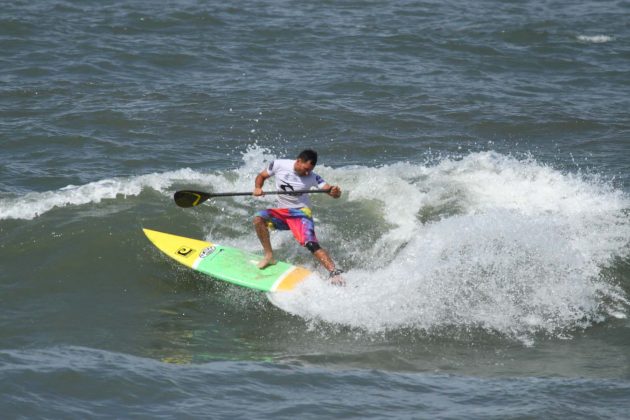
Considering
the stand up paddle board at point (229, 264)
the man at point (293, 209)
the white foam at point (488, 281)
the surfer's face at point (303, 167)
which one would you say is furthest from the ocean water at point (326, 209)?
the surfer's face at point (303, 167)

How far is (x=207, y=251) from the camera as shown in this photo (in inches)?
401

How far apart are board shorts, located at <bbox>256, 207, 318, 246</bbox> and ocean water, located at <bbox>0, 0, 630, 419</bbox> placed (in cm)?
63

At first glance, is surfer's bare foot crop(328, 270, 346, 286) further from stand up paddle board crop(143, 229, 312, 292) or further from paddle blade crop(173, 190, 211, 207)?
paddle blade crop(173, 190, 211, 207)

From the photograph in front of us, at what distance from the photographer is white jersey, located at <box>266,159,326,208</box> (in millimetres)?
9711

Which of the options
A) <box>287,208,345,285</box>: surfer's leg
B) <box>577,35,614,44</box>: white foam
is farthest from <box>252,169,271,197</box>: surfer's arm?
<box>577,35,614,44</box>: white foam

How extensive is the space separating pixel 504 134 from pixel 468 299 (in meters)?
6.95

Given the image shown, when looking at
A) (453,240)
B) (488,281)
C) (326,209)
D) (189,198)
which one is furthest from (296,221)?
(326,209)

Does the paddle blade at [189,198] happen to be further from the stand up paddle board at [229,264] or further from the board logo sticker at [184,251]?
the board logo sticker at [184,251]

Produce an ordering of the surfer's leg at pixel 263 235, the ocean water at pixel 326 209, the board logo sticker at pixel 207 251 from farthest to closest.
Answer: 1. the board logo sticker at pixel 207 251
2. the surfer's leg at pixel 263 235
3. the ocean water at pixel 326 209

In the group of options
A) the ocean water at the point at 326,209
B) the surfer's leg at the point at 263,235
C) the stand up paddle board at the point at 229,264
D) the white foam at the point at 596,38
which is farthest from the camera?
the white foam at the point at 596,38

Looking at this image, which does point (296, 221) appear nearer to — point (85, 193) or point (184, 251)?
point (184, 251)

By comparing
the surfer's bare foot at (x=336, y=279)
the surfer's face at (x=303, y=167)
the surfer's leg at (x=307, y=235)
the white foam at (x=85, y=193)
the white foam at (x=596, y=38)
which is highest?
the surfer's face at (x=303, y=167)

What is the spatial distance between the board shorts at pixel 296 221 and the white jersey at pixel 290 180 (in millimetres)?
79

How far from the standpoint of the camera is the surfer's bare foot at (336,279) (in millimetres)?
9469
